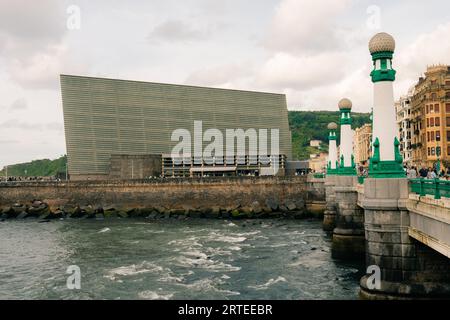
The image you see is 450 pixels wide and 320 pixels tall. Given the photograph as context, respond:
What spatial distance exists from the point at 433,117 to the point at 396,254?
48.9 m

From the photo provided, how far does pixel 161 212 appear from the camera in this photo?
174 ft

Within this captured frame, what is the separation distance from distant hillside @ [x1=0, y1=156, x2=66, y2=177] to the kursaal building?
80.4m

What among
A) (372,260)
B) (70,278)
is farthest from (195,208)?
(372,260)

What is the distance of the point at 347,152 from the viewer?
92.1 feet

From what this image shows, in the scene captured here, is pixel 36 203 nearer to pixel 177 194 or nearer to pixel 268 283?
pixel 177 194

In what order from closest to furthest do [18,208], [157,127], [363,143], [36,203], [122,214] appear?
[122,214], [18,208], [36,203], [157,127], [363,143]

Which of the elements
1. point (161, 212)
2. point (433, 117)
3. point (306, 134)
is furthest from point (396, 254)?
point (306, 134)

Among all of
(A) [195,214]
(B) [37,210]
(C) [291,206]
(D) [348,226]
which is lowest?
(A) [195,214]

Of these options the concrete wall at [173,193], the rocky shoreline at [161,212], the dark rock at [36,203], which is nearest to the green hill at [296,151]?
the dark rock at [36,203]

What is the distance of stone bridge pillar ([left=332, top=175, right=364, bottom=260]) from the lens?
989 inches

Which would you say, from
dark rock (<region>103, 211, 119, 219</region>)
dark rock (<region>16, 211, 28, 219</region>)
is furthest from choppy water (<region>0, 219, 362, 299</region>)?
dark rock (<region>16, 211, 28, 219</region>)

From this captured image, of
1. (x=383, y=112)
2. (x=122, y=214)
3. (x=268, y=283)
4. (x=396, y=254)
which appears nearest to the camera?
(x=396, y=254)

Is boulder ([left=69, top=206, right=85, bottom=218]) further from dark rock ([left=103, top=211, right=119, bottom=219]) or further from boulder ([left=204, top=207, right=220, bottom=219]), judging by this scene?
boulder ([left=204, top=207, right=220, bottom=219])
